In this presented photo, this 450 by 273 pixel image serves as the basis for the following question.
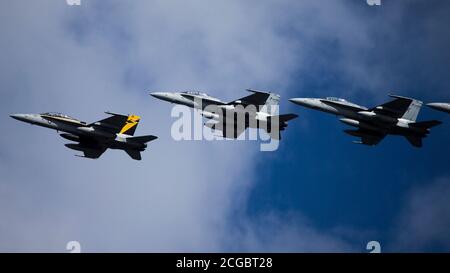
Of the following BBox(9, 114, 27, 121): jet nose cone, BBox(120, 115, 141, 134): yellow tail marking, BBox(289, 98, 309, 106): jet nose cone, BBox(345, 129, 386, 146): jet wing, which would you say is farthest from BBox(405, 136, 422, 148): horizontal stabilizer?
BBox(9, 114, 27, 121): jet nose cone

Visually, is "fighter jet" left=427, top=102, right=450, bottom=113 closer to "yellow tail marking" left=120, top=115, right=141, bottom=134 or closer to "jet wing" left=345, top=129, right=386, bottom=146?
"jet wing" left=345, top=129, right=386, bottom=146

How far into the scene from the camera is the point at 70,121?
266 feet

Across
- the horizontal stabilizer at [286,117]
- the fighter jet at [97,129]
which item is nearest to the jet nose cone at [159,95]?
the fighter jet at [97,129]

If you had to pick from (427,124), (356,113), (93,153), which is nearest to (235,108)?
(356,113)

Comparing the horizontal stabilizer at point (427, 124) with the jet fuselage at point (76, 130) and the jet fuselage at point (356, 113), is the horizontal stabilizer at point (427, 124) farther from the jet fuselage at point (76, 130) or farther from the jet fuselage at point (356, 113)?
the jet fuselage at point (76, 130)

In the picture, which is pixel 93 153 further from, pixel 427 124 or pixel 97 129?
pixel 427 124

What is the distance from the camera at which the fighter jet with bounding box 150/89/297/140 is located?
8325 cm

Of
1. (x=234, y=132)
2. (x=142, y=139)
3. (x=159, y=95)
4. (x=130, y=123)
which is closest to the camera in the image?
(x=142, y=139)

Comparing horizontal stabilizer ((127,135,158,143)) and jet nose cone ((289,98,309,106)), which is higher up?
jet nose cone ((289,98,309,106))

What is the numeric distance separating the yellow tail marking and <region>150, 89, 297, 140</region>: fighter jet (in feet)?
9.35

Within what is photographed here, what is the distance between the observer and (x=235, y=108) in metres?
83.6

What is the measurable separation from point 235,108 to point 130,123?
10222mm
